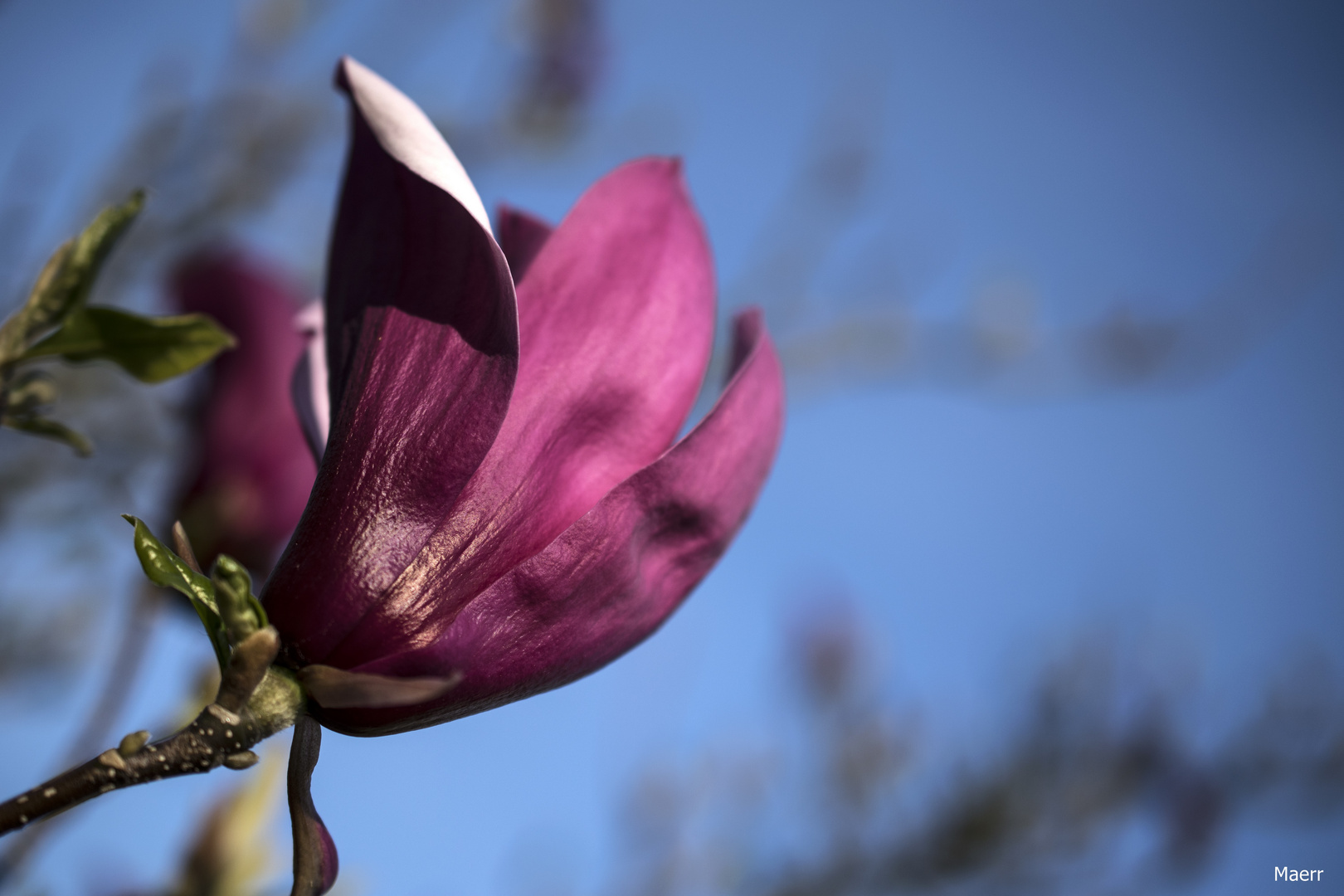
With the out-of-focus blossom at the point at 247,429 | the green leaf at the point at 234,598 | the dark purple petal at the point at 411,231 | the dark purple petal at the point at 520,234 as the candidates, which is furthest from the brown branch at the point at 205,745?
the out-of-focus blossom at the point at 247,429

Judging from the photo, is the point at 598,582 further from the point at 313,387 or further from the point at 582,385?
the point at 313,387

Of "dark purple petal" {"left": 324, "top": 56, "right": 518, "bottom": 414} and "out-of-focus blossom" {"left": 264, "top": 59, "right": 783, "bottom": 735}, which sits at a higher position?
"dark purple petal" {"left": 324, "top": 56, "right": 518, "bottom": 414}

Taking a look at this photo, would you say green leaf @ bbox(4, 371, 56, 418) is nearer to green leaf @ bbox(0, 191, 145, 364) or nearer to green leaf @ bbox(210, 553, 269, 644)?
green leaf @ bbox(0, 191, 145, 364)

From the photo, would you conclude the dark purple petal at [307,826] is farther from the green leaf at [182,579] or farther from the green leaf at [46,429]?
the green leaf at [46,429]

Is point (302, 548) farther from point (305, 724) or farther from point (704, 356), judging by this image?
point (704, 356)

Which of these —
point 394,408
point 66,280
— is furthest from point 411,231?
point 66,280

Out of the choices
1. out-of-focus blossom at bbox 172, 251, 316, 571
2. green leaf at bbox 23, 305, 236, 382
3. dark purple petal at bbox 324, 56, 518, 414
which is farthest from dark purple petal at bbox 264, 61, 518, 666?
out-of-focus blossom at bbox 172, 251, 316, 571

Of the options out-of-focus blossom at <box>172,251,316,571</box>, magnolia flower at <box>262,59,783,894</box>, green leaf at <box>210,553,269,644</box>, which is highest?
out-of-focus blossom at <box>172,251,316,571</box>
